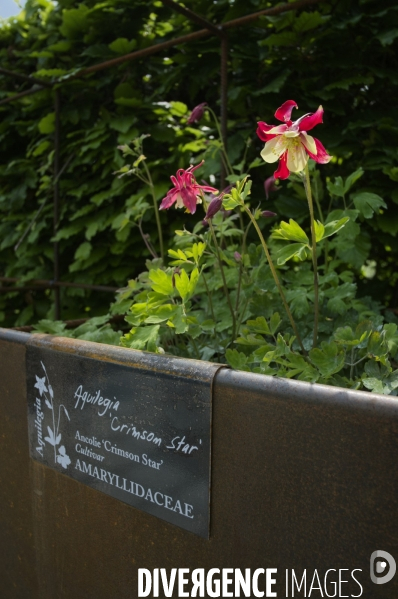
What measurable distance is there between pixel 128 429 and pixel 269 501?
0.29m

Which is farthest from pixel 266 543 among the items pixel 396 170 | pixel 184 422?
pixel 396 170

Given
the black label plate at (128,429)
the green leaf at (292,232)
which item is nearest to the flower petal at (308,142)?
the green leaf at (292,232)

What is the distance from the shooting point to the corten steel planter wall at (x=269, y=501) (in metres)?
0.67

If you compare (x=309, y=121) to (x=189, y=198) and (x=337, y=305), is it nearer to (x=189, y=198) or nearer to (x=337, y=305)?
(x=189, y=198)

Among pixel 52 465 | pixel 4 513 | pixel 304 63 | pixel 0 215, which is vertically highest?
pixel 304 63

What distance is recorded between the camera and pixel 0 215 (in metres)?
3.08

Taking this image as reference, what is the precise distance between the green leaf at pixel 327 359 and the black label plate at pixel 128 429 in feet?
0.58

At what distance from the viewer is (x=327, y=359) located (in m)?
0.89

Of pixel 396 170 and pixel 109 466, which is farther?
pixel 396 170

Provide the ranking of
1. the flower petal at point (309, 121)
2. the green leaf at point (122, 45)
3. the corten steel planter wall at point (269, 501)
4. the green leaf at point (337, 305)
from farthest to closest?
1. the green leaf at point (122, 45)
2. the green leaf at point (337, 305)
3. the flower petal at point (309, 121)
4. the corten steel planter wall at point (269, 501)

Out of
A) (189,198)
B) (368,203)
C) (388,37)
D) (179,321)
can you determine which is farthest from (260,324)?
(388,37)

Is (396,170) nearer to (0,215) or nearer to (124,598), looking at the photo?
(124,598)

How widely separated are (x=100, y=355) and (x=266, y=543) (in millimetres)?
425

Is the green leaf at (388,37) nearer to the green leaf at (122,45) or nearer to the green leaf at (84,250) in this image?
the green leaf at (122,45)
